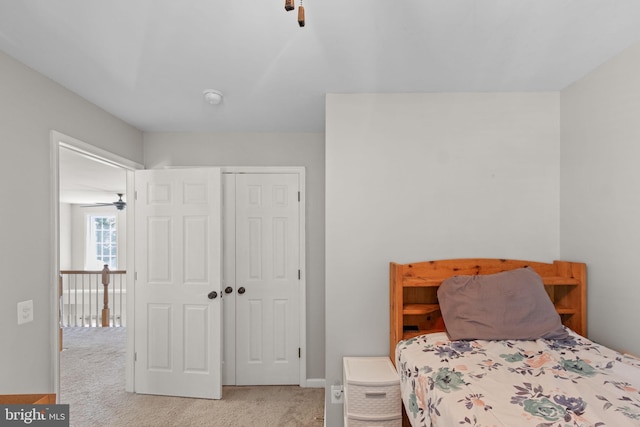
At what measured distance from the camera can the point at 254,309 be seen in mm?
3500

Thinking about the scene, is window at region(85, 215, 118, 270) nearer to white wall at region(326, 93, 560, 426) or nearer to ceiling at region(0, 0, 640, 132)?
ceiling at region(0, 0, 640, 132)

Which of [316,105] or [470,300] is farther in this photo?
[316,105]

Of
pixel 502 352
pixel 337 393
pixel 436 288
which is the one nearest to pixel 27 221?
pixel 337 393

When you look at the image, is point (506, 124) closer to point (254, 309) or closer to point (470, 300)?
point (470, 300)

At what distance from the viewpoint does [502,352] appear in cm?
195

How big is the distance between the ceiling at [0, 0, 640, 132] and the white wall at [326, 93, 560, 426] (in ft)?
0.57

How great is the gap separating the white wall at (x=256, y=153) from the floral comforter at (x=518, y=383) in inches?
65.6

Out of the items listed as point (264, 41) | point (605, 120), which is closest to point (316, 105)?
point (264, 41)

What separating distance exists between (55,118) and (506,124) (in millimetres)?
3144

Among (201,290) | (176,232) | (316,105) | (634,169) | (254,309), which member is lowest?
(254,309)

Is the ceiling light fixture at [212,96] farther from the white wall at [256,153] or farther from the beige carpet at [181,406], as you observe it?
the beige carpet at [181,406]

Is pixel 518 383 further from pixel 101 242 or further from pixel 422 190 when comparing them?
pixel 101 242

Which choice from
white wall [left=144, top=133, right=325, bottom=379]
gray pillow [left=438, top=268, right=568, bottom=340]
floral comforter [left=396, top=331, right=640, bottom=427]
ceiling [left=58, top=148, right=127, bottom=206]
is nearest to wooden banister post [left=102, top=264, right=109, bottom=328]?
ceiling [left=58, top=148, right=127, bottom=206]

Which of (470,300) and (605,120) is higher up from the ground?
(605,120)
